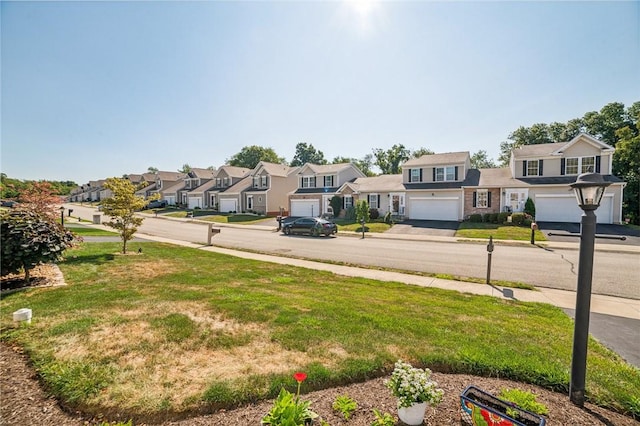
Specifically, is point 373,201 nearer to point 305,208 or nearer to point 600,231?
point 305,208

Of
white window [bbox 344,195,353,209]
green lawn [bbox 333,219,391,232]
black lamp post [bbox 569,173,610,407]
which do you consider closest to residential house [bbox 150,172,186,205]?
white window [bbox 344,195,353,209]

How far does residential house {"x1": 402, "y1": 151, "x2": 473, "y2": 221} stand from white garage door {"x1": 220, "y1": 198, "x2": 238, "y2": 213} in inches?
1016

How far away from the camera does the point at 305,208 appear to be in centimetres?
3881

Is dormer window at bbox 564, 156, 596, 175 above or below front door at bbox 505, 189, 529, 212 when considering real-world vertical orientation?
above

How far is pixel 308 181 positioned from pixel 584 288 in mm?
38119

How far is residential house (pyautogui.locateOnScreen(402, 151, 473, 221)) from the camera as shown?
29.4 meters

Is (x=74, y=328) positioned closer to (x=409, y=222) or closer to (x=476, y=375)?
(x=476, y=375)

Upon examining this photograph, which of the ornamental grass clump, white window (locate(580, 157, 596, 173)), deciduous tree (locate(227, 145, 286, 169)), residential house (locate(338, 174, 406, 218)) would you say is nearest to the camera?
the ornamental grass clump

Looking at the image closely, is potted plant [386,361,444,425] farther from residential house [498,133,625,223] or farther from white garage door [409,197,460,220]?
residential house [498,133,625,223]

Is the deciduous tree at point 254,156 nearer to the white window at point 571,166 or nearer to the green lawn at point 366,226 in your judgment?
the green lawn at point 366,226

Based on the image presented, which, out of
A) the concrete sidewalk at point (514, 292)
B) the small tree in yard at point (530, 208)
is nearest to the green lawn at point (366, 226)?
the small tree in yard at point (530, 208)

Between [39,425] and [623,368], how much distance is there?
24.6 feet

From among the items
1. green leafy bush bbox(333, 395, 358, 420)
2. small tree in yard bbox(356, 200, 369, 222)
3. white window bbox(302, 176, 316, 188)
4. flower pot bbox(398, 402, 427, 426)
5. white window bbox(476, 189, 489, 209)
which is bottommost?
green leafy bush bbox(333, 395, 358, 420)

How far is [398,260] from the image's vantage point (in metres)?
14.2
